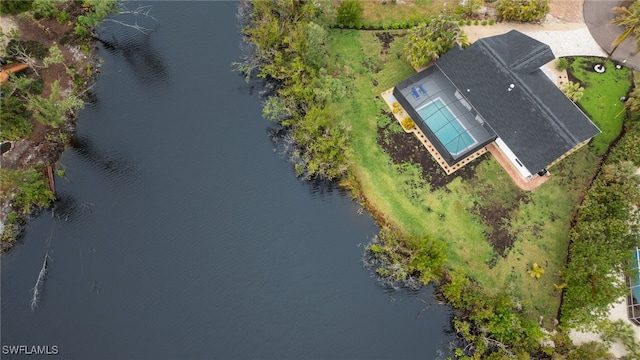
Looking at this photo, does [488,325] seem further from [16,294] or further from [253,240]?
[16,294]

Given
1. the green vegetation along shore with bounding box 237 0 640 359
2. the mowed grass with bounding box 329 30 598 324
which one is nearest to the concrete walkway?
the green vegetation along shore with bounding box 237 0 640 359

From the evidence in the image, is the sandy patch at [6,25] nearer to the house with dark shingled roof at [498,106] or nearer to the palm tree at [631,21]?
the house with dark shingled roof at [498,106]

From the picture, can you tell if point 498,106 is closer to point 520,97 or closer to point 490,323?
point 520,97

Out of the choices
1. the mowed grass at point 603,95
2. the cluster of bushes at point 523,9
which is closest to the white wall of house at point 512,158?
the mowed grass at point 603,95

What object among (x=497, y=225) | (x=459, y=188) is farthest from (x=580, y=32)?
(x=497, y=225)

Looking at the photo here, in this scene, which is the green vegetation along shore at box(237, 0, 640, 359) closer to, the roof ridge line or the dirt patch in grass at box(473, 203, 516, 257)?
the dirt patch in grass at box(473, 203, 516, 257)

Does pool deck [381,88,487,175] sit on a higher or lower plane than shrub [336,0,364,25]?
lower
